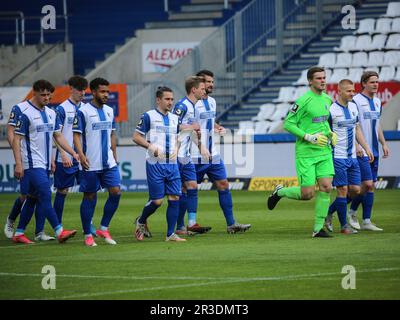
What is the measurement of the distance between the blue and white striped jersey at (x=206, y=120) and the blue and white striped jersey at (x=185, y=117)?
0.15 metres

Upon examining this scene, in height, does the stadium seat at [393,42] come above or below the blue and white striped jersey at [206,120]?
above

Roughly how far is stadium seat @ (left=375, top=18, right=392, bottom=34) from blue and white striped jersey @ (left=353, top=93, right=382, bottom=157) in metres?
14.3

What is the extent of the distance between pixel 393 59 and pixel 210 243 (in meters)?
16.3

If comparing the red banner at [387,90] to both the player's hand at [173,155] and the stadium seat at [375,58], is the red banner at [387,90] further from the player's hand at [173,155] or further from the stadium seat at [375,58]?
the player's hand at [173,155]

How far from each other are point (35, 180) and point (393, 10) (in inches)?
728

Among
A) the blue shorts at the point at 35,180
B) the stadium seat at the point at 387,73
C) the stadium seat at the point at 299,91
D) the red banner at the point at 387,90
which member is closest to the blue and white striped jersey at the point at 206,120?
the blue shorts at the point at 35,180

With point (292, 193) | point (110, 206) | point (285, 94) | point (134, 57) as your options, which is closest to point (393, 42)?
point (285, 94)

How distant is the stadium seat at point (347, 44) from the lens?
31.0m

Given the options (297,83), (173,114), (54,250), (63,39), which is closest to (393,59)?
(297,83)

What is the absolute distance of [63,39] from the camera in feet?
122

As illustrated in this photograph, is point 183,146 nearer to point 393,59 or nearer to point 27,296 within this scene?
point 27,296

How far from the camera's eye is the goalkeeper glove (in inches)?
571

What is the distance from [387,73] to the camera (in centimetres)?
2905

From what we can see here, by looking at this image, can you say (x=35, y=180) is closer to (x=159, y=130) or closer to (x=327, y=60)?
(x=159, y=130)
